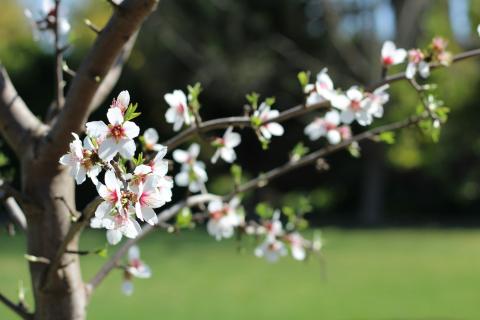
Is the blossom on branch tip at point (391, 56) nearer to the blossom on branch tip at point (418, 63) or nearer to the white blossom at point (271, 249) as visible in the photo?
the blossom on branch tip at point (418, 63)

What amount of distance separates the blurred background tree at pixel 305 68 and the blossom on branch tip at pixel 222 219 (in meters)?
12.5

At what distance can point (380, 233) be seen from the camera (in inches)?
507

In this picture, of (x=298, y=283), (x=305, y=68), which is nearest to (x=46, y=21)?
(x=298, y=283)

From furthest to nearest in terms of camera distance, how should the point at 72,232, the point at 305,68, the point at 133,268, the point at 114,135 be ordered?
the point at 305,68
the point at 133,268
the point at 72,232
the point at 114,135

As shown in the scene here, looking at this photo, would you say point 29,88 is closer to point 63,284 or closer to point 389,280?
point 389,280

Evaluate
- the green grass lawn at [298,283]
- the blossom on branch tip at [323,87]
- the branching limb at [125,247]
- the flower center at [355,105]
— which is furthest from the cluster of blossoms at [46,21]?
the green grass lawn at [298,283]

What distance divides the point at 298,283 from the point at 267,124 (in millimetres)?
6208

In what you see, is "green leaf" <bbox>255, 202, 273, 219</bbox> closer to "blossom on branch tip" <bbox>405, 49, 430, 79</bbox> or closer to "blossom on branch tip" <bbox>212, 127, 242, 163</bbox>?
"blossom on branch tip" <bbox>212, 127, 242, 163</bbox>

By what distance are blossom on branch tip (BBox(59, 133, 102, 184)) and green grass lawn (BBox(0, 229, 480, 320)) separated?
3.28m

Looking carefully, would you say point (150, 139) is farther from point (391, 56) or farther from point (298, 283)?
point (298, 283)

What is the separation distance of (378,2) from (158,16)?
181 inches

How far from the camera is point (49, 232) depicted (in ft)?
5.63

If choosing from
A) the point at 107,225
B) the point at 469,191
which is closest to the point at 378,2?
the point at 469,191

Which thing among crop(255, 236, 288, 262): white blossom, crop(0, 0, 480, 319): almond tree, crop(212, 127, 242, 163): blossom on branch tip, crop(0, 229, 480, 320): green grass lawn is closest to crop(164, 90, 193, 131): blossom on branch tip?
crop(0, 0, 480, 319): almond tree
